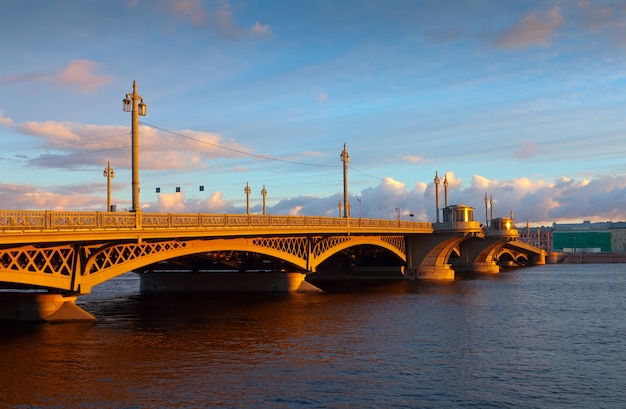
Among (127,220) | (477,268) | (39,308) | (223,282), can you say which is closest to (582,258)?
(477,268)

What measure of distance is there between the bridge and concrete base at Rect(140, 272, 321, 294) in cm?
11

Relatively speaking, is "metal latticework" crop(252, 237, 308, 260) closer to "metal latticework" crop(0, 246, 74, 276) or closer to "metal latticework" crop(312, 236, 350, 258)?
"metal latticework" crop(312, 236, 350, 258)

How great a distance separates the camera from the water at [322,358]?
2397 centimetres

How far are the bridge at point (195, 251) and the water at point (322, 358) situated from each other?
3.37 metres

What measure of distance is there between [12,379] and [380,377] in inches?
576

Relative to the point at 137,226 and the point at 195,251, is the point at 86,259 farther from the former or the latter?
the point at 195,251

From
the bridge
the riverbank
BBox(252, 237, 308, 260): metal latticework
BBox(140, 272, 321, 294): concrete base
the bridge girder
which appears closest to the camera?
the bridge girder

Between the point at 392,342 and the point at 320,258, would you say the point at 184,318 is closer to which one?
the point at 392,342

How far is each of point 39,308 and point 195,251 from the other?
1114cm

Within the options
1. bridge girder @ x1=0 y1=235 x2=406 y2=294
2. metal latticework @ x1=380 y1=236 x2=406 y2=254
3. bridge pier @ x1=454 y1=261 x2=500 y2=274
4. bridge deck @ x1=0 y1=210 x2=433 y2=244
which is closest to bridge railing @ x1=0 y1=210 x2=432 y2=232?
bridge deck @ x1=0 y1=210 x2=433 y2=244

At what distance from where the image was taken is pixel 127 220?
3894cm

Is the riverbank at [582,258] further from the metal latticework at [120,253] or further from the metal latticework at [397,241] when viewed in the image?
the metal latticework at [120,253]

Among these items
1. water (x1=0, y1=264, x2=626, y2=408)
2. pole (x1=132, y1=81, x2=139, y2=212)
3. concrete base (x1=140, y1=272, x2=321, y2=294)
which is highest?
pole (x1=132, y1=81, x2=139, y2=212)

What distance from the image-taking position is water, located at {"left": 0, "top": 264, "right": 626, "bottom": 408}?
23969 millimetres
